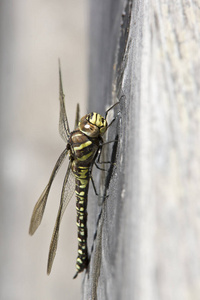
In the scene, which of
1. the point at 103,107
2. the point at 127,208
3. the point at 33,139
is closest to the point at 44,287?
the point at 33,139

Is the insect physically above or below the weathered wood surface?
above

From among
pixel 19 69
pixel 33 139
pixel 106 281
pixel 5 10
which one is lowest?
pixel 106 281

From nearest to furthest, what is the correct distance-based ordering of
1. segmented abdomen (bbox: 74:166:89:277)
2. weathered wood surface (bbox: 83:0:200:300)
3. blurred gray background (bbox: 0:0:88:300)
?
weathered wood surface (bbox: 83:0:200:300), segmented abdomen (bbox: 74:166:89:277), blurred gray background (bbox: 0:0:88:300)

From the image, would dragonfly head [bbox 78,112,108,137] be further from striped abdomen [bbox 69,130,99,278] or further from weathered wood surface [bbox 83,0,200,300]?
weathered wood surface [bbox 83,0,200,300]

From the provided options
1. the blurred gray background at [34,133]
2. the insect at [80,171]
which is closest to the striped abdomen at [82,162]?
the insect at [80,171]

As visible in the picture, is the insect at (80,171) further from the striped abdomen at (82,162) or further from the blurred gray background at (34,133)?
the blurred gray background at (34,133)

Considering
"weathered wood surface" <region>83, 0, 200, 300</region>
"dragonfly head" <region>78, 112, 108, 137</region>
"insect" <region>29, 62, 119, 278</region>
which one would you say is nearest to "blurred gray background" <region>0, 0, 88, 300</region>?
"insect" <region>29, 62, 119, 278</region>

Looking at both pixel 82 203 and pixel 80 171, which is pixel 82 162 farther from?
pixel 82 203

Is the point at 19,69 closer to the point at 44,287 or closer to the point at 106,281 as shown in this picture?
the point at 44,287
